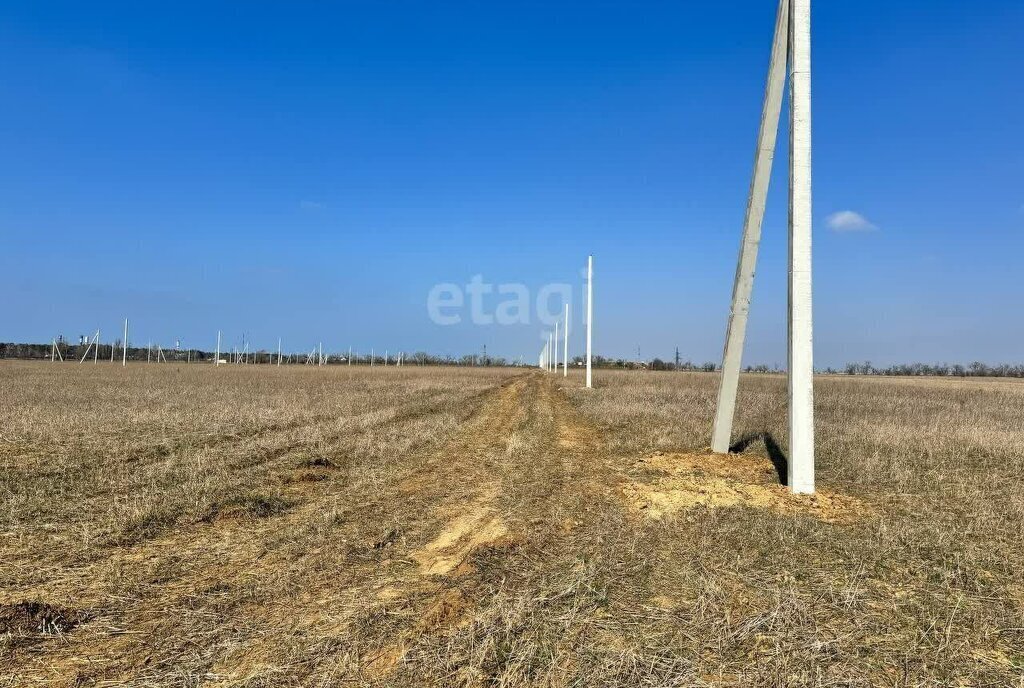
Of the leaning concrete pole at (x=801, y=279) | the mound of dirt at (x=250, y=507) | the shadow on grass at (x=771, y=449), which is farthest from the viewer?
the shadow on grass at (x=771, y=449)

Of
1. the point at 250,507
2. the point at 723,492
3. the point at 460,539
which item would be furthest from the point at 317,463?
the point at 723,492

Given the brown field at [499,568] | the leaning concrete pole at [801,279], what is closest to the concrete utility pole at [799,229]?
the leaning concrete pole at [801,279]

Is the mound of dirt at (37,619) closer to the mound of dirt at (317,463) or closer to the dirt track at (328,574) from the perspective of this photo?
the dirt track at (328,574)

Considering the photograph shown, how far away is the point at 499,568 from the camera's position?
507cm

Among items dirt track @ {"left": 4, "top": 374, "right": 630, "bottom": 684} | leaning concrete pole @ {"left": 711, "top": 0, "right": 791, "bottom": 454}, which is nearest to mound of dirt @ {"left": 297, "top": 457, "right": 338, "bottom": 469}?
dirt track @ {"left": 4, "top": 374, "right": 630, "bottom": 684}

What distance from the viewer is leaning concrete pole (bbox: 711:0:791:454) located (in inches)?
406

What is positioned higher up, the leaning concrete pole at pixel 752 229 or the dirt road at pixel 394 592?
the leaning concrete pole at pixel 752 229

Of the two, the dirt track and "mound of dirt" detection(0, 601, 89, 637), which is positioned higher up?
"mound of dirt" detection(0, 601, 89, 637)

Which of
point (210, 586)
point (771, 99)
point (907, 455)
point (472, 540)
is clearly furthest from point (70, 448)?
point (907, 455)

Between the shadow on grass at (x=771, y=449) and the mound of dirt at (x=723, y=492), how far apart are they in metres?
0.16

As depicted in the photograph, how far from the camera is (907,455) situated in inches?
464

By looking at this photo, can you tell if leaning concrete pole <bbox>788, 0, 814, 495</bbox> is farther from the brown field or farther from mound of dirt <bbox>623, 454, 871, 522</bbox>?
the brown field

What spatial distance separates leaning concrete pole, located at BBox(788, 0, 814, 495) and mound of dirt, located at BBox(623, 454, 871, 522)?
0.49 m

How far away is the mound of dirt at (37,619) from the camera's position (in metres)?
3.74
